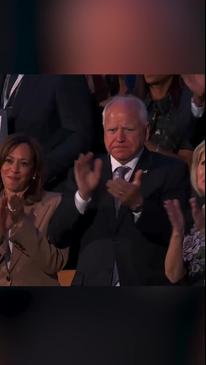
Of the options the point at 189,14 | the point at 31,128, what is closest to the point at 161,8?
the point at 189,14

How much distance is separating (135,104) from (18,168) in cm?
40

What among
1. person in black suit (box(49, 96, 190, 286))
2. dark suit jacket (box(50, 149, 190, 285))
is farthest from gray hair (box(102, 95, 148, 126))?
dark suit jacket (box(50, 149, 190, 285))

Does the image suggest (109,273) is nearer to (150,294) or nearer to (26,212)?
(150,294)

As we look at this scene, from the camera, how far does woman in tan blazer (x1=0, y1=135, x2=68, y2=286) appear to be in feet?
6.89

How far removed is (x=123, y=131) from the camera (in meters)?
2.10

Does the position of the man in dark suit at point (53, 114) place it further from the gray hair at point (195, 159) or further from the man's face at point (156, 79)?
the gray hair at point (195, 159)

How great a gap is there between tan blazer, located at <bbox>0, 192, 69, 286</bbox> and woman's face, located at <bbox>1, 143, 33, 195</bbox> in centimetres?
7

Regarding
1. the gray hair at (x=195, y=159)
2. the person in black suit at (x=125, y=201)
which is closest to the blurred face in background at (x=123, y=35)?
the person in black suit at (x=125, y=201)

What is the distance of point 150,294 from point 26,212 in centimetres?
44

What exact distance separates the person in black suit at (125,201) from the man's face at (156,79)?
0.06 m

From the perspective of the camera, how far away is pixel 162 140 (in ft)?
6.87

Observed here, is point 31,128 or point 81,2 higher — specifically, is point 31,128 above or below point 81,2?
below

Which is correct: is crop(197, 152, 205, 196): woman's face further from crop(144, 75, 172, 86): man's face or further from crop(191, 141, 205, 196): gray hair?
crop(144, 75, 172, 86): man's face

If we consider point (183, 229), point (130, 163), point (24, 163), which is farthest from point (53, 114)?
point (183, 229)
